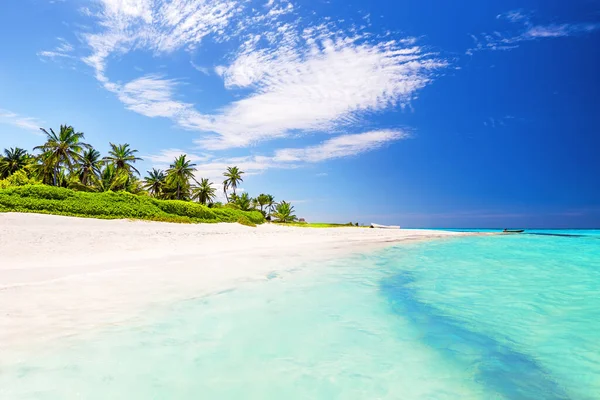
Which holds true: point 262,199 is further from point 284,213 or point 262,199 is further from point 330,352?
point 330,352

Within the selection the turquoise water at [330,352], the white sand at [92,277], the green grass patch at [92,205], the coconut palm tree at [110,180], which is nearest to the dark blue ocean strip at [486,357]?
the turquoise water at [330,352]

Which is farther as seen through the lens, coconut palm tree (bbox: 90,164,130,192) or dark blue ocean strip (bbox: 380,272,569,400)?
coconut palm tree (bbox: 90,164,130,192)

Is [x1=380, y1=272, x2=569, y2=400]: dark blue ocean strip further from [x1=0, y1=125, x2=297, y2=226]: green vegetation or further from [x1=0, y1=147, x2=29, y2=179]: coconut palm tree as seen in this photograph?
[x1=0, y1=147, x2=29, y2=179]: coconut palm tree

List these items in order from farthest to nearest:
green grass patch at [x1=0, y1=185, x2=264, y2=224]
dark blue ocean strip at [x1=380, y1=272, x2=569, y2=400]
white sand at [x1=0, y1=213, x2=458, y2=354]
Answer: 1. green grass patch at [x1=0, y1=185, x2=264, y2=224]
2. white sand at [x1=0, y1=213, x2=458, y2=354]
3. dark blue ocean strip at [x1=380, y1=272, x2=569, y2=400]

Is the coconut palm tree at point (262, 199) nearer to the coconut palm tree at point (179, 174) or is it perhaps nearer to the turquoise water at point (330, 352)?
the coconut palm tree at point (179, 174)

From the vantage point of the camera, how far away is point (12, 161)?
47938mm

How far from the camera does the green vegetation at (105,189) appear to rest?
21.9 meters

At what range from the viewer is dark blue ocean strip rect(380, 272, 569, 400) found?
126 inches

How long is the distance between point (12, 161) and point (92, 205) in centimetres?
3893

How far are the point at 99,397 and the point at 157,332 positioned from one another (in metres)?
1.52

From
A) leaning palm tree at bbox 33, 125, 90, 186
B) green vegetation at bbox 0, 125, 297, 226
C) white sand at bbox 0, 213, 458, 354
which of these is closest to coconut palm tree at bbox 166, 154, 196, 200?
green vegetation at bbox 0, 125, 297, 226

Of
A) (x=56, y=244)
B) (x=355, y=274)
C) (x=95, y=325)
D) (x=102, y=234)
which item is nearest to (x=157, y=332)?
(x=95, y=325)

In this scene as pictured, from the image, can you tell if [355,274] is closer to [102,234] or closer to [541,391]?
[541,391]

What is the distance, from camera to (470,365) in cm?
375
